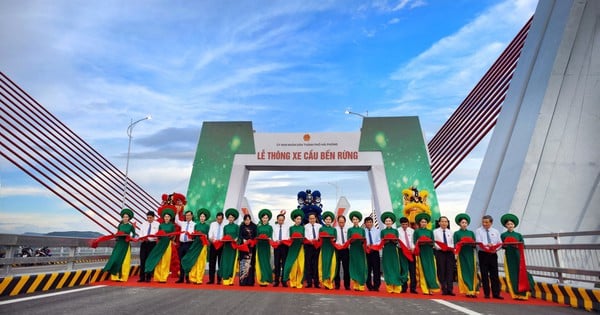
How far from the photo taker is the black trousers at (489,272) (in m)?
7.93

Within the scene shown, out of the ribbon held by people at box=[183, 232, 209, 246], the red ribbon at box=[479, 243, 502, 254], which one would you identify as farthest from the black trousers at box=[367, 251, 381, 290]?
the ribbon held by people at box=[183, 232, 209, 246]

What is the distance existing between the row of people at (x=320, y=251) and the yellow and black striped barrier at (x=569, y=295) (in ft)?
2.61

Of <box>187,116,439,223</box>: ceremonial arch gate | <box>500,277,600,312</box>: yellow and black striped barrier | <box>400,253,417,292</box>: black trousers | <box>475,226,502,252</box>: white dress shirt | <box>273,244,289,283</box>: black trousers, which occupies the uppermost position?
<box>187,116,439,223</box>: ceremonial arch gate

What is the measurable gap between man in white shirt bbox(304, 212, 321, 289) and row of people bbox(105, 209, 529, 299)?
0.07ft

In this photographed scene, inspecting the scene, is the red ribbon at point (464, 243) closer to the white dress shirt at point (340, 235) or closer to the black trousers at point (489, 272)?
the black trousers at point (489, 272)

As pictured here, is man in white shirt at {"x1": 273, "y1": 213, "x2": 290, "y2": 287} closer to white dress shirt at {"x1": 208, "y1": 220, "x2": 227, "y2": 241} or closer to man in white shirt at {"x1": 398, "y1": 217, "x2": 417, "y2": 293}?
white dress shirt at {"x1": 208, "y1": 220, "x2": 227, "y2": 241}

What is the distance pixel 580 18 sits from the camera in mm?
11328

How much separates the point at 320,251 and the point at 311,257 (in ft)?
0.79

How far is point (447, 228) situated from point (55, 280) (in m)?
7.38

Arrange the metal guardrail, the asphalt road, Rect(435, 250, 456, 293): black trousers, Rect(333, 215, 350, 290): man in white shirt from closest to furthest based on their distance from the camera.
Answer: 1. the asphalt road
2. the metal guardrail
3. Rect(435, 250, 456, 293): black trousers
4. Rect(333, 215, 350, 290): man in white shirt

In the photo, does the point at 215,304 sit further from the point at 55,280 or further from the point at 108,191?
the point at 108,191

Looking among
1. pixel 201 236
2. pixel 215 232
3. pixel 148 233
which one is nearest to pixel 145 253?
pixel 148 233

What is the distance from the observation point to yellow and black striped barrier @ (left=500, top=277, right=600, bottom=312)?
623cm

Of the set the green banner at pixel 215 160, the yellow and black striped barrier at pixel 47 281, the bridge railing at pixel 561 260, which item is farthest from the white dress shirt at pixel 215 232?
the green banner at pixel 215 160
